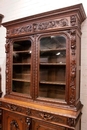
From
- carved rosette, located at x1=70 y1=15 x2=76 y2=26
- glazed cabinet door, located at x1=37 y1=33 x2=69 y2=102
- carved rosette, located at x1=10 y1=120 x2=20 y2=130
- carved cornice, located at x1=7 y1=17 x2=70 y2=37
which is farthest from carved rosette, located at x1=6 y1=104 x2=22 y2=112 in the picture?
carved rosette, located at x1=70 y1=15 x2=76 y2=26

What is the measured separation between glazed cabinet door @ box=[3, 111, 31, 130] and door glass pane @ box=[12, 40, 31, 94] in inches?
15.5

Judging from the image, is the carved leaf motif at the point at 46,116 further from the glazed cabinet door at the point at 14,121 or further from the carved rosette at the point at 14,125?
the carved rosette at the point at 14,125

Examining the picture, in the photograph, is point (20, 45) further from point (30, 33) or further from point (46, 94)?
point (46, 94)

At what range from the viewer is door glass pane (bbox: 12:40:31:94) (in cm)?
205

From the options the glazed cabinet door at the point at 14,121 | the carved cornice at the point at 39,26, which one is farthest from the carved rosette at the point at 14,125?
the carved cornice at the point at 39,26

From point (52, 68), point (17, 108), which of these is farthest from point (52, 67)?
point (17, 108)

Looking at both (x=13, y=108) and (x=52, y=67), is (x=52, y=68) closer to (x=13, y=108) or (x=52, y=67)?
(x=52, y=67)

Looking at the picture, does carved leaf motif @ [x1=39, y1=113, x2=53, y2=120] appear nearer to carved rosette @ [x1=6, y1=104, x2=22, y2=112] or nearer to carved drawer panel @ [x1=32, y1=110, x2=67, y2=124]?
carved drawer panel @ [x1=32, y1=110, x2=67, y2=124]

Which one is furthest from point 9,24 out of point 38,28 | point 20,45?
point 38,28

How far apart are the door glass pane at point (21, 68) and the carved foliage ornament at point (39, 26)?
0.60 feet

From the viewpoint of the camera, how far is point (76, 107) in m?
1.56

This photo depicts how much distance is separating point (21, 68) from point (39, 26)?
2.65 ft

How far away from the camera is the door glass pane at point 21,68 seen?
205cm

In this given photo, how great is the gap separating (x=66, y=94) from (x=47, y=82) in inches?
14.2
